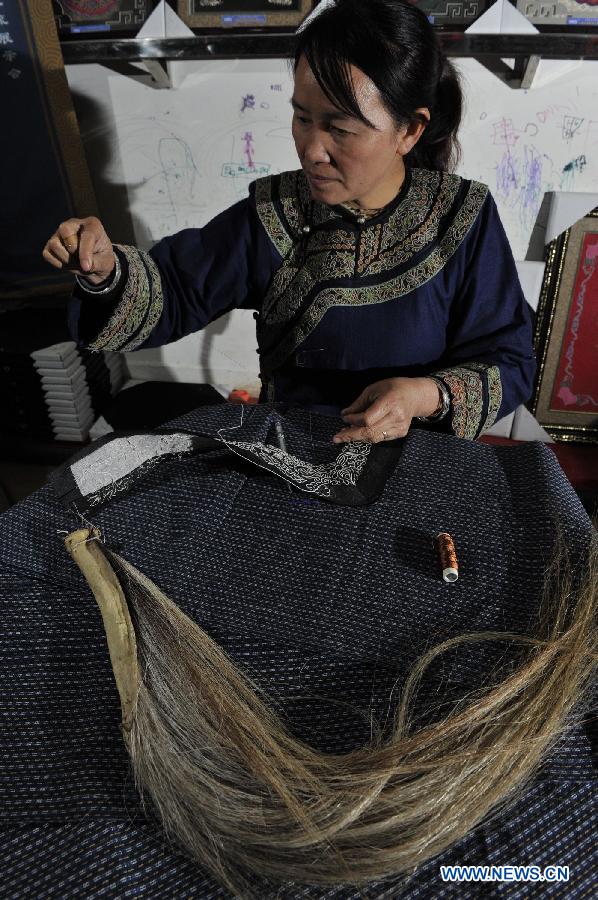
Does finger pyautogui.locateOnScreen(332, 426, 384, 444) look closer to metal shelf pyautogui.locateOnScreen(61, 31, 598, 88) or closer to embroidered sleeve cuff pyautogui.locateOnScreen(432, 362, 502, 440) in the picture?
embroidered sleeve cuff pyautogui.locateOnScreen(432, 362, 502, 440)

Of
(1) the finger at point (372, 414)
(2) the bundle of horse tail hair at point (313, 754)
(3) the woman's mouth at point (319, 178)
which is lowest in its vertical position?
(2) the bundle of horse tail hair at point (313, 754)

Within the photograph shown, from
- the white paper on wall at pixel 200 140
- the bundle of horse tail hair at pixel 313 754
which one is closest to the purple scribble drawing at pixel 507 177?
the white paper on wall at pixel 200 140

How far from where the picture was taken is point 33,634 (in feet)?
2.26

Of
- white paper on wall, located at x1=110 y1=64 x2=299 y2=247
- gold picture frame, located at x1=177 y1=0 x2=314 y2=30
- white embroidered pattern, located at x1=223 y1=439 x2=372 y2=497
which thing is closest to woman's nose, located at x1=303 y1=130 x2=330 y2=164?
white embroidered pattern, located at x1=223 y1=439 x2=372 y2=497

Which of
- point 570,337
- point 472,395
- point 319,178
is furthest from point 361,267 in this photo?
point 570,337

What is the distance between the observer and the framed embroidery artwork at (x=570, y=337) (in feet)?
7.13

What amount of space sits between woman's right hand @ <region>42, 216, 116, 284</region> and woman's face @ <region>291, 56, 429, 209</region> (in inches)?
14.6

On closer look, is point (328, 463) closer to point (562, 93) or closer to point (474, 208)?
point (474, 208)

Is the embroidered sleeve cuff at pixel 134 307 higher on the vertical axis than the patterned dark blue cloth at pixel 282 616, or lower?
higher

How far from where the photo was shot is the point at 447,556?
73 centimetres

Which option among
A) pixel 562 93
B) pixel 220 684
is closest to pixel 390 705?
pixel 220 684

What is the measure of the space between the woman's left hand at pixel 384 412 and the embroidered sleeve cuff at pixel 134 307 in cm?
47

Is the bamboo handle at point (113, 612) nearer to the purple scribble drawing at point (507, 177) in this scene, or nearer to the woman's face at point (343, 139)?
the woman's face at point (343, 139)

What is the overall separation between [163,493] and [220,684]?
293 millimetres
